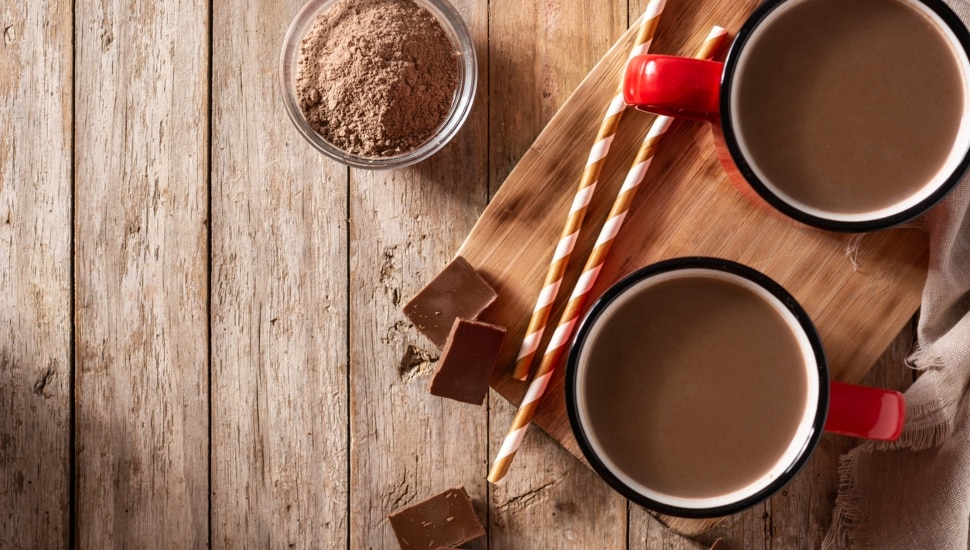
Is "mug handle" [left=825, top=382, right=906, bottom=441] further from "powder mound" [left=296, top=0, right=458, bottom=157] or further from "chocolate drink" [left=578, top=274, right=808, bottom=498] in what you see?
"powder mound" [left=296, top=0, right=458, bottom=157]

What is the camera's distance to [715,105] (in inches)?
33.3

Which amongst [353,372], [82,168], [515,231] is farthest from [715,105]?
[82,168]

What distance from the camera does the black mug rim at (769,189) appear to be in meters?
0.83

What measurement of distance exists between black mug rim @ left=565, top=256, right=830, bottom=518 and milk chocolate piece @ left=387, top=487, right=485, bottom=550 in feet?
1.18

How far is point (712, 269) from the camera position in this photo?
848 millimetres

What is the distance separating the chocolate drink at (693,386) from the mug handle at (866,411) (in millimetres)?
36

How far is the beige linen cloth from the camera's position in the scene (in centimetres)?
104

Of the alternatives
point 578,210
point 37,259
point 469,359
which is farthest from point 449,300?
point 37,259

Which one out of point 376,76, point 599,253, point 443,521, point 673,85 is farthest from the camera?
point 443,521

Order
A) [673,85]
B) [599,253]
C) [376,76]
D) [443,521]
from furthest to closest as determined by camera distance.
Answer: [443,521]
[376,76]
[599,253]
[673,85]

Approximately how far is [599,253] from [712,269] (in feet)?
0.50

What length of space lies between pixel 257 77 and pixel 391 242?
0.34 m

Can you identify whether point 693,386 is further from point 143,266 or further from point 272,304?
point 143,266

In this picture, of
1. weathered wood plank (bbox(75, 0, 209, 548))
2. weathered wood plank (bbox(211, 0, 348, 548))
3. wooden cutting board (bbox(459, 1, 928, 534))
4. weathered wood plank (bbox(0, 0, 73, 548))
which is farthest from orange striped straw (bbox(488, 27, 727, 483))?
weathered wood plank (bbox(0, 0, 73, 548))
